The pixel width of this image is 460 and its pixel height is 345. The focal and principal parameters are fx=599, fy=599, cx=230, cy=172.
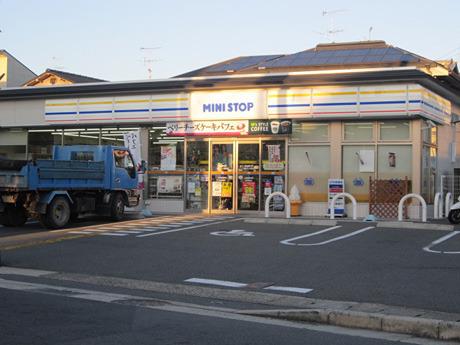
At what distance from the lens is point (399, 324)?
752 centimetres

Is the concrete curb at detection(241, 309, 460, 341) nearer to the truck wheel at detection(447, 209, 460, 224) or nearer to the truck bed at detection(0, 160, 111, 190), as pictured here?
the truck bed at detection(0, 160, 111, 190)

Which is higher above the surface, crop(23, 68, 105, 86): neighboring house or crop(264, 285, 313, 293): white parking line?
crop(23, 68, 105, 86): neighboring house

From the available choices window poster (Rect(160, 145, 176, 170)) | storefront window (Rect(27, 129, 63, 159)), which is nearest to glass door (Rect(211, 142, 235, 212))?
window poster (Rect(160, 145, 176, 170))

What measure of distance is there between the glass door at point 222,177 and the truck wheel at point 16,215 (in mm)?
7847

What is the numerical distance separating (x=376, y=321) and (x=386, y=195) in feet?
48.5

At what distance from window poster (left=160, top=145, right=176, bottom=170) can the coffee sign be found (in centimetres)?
365

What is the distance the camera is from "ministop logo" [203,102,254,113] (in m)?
23.7

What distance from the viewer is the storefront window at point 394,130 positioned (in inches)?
872

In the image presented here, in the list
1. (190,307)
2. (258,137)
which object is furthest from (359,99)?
(190,307)

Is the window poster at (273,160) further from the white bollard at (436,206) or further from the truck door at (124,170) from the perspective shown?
the white bollard at (436,206)

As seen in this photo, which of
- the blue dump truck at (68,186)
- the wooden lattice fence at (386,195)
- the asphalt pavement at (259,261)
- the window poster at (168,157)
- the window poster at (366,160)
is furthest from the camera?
the window poster at (168,157)

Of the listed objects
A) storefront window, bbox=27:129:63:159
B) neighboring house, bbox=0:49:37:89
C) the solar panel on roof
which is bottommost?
storefront window, bbox=27:129:63:159

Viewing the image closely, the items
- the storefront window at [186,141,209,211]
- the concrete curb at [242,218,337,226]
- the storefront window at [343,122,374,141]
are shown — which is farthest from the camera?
the storefront window at [186,141,209,211]

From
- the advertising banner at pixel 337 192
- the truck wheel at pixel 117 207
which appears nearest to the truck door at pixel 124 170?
the truck wheel at pixel 117 207
